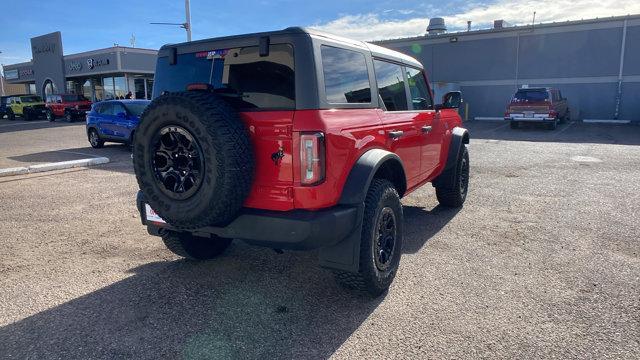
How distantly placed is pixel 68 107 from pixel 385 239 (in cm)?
2969

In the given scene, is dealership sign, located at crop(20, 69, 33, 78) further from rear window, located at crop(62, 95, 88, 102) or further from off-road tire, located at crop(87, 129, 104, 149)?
off-road tire, located at crop(87, 129, 104, 149)

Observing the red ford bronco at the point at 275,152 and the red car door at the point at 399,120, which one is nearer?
the red ford bronco at the point at 275,152

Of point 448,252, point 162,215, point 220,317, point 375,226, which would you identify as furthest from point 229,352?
point 448,252

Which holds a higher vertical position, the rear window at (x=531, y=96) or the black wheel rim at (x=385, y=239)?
the rear window at (x=531, y=96)

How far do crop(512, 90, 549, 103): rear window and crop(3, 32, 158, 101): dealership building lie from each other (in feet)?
76.6

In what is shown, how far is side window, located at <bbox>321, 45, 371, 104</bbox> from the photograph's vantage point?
3.16 m

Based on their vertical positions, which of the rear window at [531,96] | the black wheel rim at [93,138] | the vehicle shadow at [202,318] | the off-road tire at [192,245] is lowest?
the vehicle shadow at [202,318]

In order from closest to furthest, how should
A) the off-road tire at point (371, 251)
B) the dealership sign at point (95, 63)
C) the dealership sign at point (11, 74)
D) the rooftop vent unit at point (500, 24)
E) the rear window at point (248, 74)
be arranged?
the rear window at point (248, 74) → the off-road tire at point (371, 251) → the rooftop vent unit at point (500, 24) → the dealership sign at point (95, 63) → the dealership sign at point (11, 74)

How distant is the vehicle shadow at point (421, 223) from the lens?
4.85m

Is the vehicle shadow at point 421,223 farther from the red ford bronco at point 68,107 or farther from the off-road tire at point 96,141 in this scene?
the red ford bronco at point 68,107

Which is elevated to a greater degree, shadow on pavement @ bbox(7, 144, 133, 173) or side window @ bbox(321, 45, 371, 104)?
side window @ bbox(321, 45, 371, 104)

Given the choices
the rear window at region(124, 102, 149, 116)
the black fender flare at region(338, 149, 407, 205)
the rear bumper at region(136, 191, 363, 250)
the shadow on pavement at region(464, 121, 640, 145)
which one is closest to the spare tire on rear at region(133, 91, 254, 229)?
the rear bumper at region(136, 191, 363, 250)

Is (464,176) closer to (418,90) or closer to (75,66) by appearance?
(418,90)

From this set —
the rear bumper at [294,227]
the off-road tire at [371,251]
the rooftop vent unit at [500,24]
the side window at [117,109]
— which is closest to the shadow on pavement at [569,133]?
the rooftop vent unit at [500,24]
